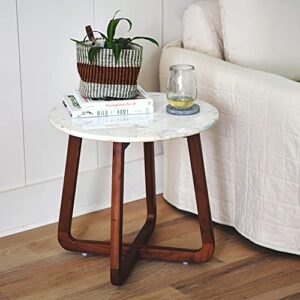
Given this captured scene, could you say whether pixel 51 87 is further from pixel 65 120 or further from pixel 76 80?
pixel 65 120

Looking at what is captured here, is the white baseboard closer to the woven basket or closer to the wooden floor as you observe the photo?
the wooden floor

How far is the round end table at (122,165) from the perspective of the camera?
1994mm

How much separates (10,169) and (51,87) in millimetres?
302

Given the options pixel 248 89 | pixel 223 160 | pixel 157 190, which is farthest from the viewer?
pixel 157 190

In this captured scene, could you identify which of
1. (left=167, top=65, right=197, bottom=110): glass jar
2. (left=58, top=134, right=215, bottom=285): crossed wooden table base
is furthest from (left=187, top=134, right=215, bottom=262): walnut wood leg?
(left=167, top=65, right=197, bottom=110): glass jar

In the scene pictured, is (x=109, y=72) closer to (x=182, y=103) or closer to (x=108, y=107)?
(x=108, y=107)

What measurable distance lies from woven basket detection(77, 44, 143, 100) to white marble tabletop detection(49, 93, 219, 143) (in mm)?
79

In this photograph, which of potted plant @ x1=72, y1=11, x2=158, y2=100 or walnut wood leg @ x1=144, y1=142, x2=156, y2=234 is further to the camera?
walnut wood leg @ x1=144, y1=142, x2=156, y2=234

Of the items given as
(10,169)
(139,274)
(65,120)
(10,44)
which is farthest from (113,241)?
(10,44)

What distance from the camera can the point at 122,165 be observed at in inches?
79.9

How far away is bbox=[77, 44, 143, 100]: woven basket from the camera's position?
2.08 metres

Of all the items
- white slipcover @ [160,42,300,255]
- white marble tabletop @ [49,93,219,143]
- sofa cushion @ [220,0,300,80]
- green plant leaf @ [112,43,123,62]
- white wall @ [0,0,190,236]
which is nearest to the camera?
white marble tabletop @ [49,93,219,143]

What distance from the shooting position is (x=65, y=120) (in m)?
2.08

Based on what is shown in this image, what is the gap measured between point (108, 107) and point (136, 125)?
0.38ft
